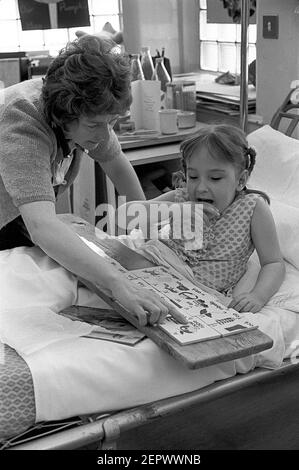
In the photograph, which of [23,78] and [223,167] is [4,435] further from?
[23,78]

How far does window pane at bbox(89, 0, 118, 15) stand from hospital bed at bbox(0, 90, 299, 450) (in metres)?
2.17

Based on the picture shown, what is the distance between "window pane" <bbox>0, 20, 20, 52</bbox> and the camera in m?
3.17

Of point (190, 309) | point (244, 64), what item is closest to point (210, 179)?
point (190, 309)

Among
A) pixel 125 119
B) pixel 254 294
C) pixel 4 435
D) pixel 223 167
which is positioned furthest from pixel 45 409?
pixel 125 119

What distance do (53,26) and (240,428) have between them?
7.95 feet

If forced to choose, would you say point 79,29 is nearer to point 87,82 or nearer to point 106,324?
point 87,82

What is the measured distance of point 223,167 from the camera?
1.61 m

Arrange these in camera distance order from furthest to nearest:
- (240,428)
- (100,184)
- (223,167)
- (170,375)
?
(100,184) → (223,167) → (240,428) → (170,375)

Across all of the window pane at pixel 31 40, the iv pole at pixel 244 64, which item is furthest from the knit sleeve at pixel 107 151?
the window pane at pixel 31 40

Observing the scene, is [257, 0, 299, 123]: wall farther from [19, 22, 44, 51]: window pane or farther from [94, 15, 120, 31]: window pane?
[19, 22, 44, 51]: window pane

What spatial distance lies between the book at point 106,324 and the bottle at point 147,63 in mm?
1837

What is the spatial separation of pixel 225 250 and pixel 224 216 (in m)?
0.09

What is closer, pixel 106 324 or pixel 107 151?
pixel 106 324

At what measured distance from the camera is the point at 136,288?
4.21 feet
